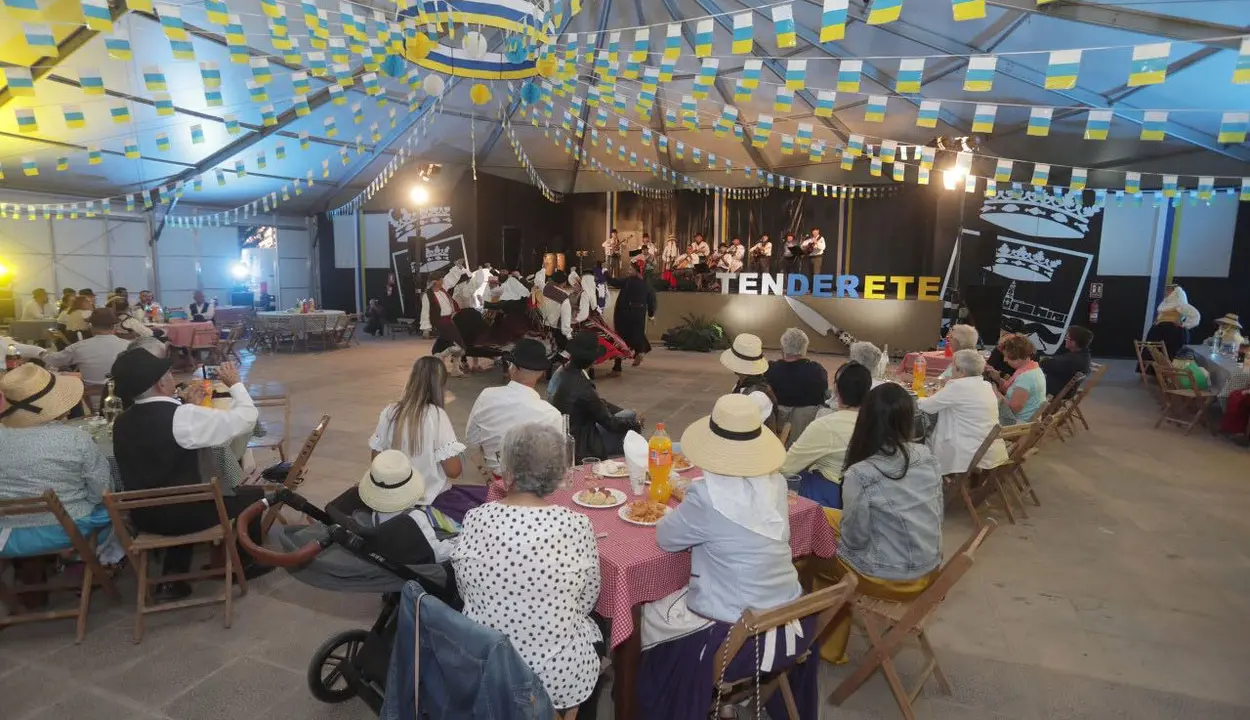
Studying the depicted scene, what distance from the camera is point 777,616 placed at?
1.83 m

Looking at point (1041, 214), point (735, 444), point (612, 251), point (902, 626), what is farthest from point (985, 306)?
point (735, 444)

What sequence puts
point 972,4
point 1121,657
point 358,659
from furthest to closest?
point 972,4
point 1121,657
point 358,659

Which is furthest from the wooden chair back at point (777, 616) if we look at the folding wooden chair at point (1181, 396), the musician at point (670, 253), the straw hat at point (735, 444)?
the musician at point (670, 253)

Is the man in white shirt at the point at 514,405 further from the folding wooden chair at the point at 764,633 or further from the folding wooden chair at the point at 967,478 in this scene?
the folding wooden chair at the point at 967,478

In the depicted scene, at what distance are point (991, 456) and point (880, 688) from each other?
7.03 feet

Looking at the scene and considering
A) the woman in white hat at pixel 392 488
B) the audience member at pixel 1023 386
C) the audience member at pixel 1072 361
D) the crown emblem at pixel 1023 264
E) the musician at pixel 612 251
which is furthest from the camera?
the musician at pixel 612 251

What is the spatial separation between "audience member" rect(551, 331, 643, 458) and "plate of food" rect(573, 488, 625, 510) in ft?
4.01

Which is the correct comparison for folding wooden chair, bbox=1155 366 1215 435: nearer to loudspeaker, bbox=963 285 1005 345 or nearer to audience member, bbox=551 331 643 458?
loudspeaker, bbox=963 285 1005 345

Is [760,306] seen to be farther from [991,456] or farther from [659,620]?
[659,620]

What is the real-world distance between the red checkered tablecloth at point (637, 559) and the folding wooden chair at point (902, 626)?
12.1 inches

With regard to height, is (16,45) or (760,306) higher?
(16,45)

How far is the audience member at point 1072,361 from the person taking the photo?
20.9 ft

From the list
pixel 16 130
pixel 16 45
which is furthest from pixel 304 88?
pixel 16 130

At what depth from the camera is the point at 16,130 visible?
10188 mm
